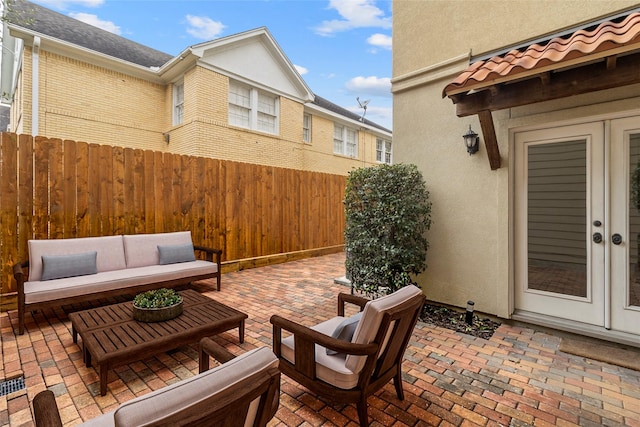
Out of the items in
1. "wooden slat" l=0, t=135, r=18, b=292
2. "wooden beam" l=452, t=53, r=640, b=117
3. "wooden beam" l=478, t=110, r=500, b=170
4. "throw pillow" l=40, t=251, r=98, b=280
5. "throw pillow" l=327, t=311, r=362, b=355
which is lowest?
"throw pillow" l=327, t=311, r=362, b=355

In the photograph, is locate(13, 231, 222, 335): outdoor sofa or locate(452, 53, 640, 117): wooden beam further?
locate(13, 231, 222, 335): outdoor sofa

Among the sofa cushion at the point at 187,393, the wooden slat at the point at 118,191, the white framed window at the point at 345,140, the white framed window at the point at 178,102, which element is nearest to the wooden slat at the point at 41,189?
the wooden slat at the point at 118,191

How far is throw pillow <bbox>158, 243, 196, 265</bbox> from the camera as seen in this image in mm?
5371

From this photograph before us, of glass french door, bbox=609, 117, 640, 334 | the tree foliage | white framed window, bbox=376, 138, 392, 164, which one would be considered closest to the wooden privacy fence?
the tree foliage

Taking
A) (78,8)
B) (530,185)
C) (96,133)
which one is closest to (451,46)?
(530,185)

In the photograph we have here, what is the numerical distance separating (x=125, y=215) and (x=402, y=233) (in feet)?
15.9

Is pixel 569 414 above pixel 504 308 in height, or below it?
below

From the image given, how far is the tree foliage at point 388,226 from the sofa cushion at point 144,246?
3.39 metres

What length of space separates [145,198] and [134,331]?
3.47 meters

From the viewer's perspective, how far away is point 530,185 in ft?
13.3

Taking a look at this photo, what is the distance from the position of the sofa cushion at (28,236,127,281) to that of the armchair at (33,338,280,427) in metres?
3.87

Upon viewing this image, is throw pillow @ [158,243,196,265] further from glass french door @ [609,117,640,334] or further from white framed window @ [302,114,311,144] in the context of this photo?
white framed window @ [302,114,311,144]

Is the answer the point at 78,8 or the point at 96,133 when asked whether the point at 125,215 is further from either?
the point at 78,8

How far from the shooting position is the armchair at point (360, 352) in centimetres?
203
